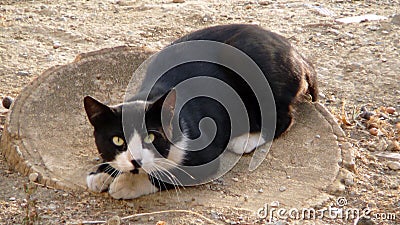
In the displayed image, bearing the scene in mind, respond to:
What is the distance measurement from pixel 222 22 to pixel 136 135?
9.11 feet

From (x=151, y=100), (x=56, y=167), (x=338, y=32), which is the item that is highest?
(x=151, y=100)

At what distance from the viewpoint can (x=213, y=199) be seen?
3244mm

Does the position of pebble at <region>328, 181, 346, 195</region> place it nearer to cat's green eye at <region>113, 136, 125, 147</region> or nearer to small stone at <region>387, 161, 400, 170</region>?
small stone at <region>387, 161, 400, 170</region>

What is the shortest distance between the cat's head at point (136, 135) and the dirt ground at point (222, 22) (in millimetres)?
220

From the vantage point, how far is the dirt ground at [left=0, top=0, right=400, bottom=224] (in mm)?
3199

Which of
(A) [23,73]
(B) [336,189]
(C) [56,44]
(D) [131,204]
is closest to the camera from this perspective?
(D) [131,204]

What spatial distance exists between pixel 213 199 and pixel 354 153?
929mm

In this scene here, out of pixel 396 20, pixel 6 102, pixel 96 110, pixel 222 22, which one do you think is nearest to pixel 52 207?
pixel 96 110

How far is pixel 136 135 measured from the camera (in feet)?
10.4

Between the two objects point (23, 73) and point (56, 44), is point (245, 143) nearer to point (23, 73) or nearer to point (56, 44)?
point (23, 73)

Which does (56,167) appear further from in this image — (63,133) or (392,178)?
(392,178)

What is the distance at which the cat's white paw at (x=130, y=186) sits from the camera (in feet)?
10.7

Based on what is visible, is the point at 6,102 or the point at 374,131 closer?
the point at 374,131

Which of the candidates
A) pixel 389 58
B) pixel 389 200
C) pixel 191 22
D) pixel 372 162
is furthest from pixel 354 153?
pixel 191 22
